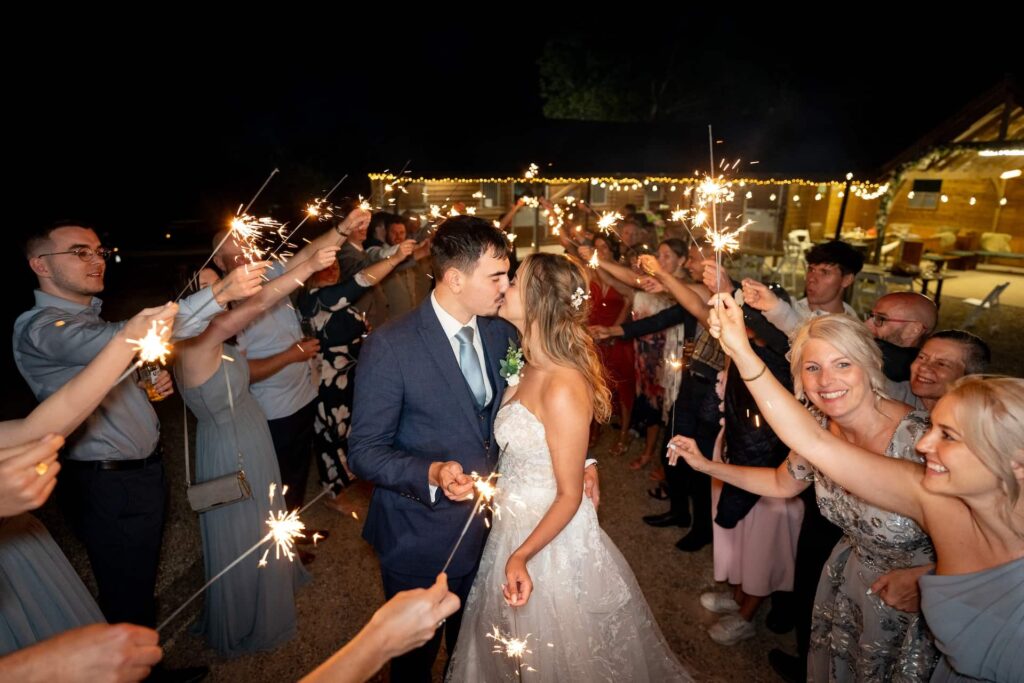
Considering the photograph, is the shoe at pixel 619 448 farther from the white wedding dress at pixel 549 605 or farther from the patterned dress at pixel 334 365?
the white wedding dress at pixel 549 605

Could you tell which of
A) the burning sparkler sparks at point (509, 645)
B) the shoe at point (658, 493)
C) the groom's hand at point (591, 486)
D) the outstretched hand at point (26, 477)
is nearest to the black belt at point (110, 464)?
the outstretched hand at point (26, 477)

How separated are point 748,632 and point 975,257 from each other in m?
18.9

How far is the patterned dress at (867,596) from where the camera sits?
7.01 ft

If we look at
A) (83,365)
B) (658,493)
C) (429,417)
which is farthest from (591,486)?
(83,365)

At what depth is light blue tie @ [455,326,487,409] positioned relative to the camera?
260cm

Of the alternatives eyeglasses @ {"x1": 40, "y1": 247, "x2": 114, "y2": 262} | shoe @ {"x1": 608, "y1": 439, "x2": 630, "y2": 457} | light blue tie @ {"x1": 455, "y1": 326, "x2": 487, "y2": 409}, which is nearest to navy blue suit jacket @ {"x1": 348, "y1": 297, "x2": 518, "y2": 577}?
light blue tie @ {"x1": 455, "y1": 326, "x2": 487, "y2": 409}

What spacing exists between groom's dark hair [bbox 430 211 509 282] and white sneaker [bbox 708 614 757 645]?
2.80 meters

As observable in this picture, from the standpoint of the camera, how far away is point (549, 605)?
2.44 metres

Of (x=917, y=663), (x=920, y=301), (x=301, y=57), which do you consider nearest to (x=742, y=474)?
(x=917, y=663)

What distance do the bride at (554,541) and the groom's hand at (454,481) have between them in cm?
46

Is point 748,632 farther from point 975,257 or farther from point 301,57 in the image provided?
point 301,57

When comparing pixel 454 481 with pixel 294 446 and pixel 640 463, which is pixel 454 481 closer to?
pixel 294 446

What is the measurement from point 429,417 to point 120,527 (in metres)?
1.82

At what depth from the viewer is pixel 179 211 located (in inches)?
1157
